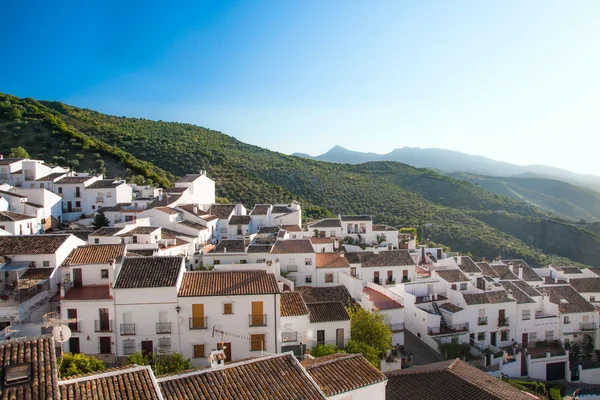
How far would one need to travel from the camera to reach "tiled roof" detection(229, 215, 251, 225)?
40281 millimetres

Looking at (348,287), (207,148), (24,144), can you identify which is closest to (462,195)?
(207,148)

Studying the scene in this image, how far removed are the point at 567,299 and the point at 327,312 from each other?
2145cm

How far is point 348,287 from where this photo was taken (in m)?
29.4

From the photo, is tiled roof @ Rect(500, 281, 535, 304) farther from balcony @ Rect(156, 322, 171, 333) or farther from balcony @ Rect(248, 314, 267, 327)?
balcony @ Rect(156, 322, 171, 333)

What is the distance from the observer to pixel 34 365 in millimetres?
8336

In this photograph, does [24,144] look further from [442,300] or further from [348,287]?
[442,300]

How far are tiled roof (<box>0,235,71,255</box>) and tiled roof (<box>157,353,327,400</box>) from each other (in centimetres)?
1613

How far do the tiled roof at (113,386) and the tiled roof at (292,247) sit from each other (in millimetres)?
20961

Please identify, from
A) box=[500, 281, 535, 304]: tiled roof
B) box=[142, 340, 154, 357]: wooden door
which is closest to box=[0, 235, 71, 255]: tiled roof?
box=[142, 340, 154, 357]: wooden door

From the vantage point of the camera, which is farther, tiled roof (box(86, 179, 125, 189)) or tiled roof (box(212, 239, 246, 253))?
tiled roof (box(86, 179, 125, 189))

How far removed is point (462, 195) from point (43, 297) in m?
83.4

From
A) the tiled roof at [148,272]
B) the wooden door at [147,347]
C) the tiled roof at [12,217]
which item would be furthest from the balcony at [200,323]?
the tiled roof at [12,217]

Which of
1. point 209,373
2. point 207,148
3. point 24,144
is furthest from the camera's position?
point 207,148

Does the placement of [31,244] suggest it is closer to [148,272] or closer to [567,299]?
[148,272]
